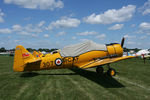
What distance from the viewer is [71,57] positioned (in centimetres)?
822

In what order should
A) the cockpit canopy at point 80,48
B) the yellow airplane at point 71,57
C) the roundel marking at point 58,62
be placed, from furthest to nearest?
the cockpit canopy at point 80,48
the roundel marking at point 58,62
the yellow airplane at point 71,57

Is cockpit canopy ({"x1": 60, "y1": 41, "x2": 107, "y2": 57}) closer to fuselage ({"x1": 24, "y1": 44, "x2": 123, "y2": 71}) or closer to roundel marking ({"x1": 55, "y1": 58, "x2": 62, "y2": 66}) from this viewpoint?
fuselage ({"x1": 24, "y1": 44, "x2": 123, "y2": 71})

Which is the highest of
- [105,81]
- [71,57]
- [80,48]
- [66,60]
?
[80,48]

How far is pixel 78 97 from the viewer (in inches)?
174

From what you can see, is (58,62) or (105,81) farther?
(58,62)

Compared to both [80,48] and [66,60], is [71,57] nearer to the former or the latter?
[66,60]

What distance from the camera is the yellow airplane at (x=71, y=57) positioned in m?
7.76

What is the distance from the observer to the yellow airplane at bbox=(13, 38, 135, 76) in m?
7.76

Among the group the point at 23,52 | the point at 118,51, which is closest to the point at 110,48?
the point at 118,51

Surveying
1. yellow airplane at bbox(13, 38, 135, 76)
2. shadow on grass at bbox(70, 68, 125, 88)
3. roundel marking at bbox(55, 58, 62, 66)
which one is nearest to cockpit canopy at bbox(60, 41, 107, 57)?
yellow airplane at bbox(13, 38, 135, 76)

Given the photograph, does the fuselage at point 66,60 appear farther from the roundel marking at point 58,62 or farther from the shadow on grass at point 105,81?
the shadow on grass at point 105,81

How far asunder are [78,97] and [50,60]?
424cm

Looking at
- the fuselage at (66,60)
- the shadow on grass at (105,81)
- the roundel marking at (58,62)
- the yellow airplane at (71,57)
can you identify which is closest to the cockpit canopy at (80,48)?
the yellow airplane at (71,57)

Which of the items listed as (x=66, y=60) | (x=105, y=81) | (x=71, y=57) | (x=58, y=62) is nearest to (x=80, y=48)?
(x=71, y=57)
